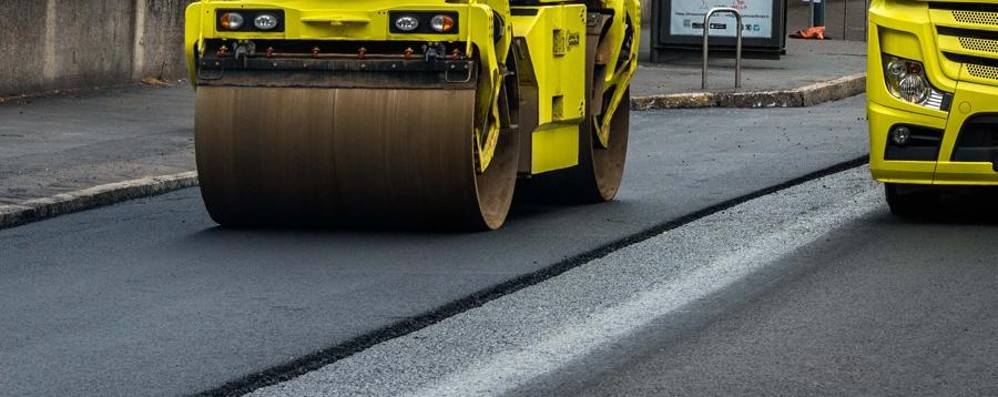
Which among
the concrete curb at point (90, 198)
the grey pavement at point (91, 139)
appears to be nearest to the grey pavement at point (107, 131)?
the grey pavement at point (91, 139)

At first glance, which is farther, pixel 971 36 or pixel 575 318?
pixel 971 36

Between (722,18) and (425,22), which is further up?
(425,22)

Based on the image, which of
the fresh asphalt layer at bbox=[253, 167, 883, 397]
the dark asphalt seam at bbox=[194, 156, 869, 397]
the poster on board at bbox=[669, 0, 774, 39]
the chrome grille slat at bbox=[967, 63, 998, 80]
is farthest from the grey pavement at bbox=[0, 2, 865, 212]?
the chrome grille slat at bbox=[967, 63, 998, 80]

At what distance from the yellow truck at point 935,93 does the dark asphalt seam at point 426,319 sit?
1207mm

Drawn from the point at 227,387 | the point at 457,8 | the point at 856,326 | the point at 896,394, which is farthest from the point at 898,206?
the point at 227,387

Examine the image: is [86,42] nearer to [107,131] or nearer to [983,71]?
[107,131]

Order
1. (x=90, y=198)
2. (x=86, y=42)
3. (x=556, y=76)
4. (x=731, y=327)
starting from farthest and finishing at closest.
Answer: (x=86, y=42) < (x=90, y=198) < (x=556, y=76) < (x=731, y=327)

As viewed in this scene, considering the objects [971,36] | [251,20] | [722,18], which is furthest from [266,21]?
[722,18]

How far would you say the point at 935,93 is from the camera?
10805 millimetres

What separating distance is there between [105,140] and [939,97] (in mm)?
7015

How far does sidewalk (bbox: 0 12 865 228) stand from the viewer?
12.2 metres

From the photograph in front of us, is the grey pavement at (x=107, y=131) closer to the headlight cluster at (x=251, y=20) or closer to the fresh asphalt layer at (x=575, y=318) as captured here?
the headlight cluster at (x=251, y=20)

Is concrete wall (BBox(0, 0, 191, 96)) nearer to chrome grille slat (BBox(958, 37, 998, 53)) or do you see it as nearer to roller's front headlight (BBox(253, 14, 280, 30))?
roller's front headlight (BBox(253, 14, 280, 30))

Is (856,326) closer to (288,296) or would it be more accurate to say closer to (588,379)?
(588,379)
